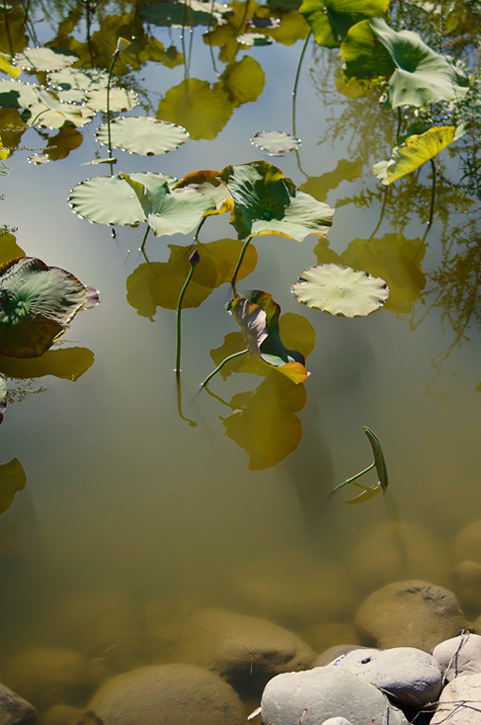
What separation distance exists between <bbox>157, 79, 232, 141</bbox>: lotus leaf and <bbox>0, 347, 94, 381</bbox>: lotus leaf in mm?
1870

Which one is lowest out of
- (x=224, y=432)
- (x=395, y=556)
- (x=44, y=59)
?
(x=395, y=556)

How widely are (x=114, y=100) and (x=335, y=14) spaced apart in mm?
1516

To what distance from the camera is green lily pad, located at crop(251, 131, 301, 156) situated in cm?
332

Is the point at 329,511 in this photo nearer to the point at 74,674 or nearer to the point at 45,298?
the point at 74,674

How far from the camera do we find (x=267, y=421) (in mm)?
2055

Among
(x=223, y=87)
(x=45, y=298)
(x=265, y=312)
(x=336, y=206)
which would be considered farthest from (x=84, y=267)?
(x=223, y=87)

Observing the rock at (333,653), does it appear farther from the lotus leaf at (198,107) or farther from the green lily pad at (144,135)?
the lotus leaf at (198,107)

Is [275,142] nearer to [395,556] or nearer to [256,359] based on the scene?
[256,359]

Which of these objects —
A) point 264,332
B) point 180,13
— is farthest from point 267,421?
point 180,13

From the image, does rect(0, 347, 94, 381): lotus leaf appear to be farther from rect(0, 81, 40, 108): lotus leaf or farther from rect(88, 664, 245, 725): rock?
rect(0, 81, 40, 108): lotus leaf

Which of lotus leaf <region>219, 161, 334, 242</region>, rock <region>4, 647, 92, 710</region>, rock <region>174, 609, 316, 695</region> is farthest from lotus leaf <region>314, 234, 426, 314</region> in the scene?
rock <region>4, 647, 92, 710</region>

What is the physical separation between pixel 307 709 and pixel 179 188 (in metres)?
2.15

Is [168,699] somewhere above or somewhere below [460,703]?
below

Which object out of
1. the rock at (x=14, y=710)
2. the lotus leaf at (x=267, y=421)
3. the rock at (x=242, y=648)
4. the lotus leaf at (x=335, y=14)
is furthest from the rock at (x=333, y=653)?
the lotus leaf at (x=335, y=14)
